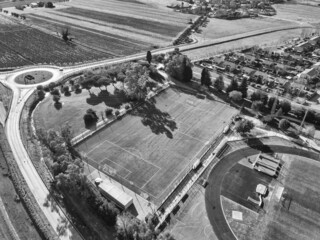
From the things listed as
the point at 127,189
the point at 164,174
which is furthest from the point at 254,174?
the point at 127,189

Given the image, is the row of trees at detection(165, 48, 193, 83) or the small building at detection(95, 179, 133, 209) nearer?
the small building at detection(95, 179, 133, 209)

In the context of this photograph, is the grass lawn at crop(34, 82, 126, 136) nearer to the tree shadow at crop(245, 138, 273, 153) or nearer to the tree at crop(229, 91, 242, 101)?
the tree at crop(229, 91, 242, 101)

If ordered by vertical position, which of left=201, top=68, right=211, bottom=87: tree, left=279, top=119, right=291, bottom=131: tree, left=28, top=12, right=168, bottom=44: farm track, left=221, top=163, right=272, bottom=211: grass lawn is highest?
left=28, top=12, right=168, bottom=44: farm track

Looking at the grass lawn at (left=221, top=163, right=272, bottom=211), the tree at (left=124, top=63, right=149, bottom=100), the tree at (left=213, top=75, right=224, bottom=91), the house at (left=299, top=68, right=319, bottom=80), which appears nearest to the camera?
the grass lawn at (left=221, top=163, right=272, bottom=211)

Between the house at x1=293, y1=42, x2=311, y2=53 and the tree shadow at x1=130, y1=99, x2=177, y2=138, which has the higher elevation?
the house at x1=293, y1=42, x2=311, y2=53

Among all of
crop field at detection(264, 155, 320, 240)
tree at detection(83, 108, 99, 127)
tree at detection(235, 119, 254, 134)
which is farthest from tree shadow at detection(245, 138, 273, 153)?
tree at detection(83, 108, 99, 127)

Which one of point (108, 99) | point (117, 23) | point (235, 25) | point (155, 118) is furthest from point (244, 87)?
point (117, 23)
